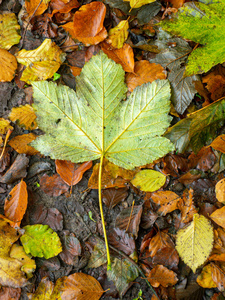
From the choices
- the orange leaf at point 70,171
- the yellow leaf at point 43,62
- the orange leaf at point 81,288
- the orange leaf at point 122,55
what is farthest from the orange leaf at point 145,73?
the orange leaf at point 81,288

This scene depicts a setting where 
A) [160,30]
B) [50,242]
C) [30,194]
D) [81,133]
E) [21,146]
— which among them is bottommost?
[50,242]

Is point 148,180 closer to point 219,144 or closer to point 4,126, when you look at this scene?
point 219,144

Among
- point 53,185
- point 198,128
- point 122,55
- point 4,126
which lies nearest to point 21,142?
point 4,126

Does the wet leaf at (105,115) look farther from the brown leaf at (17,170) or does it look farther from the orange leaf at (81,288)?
the orange leaf at (81,288)

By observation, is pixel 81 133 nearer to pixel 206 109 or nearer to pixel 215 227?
pixel 206 109

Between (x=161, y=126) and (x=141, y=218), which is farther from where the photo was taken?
(x=141, y=218)

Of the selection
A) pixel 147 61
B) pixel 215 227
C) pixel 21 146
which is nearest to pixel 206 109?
pixel 147 61

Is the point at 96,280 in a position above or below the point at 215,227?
below
